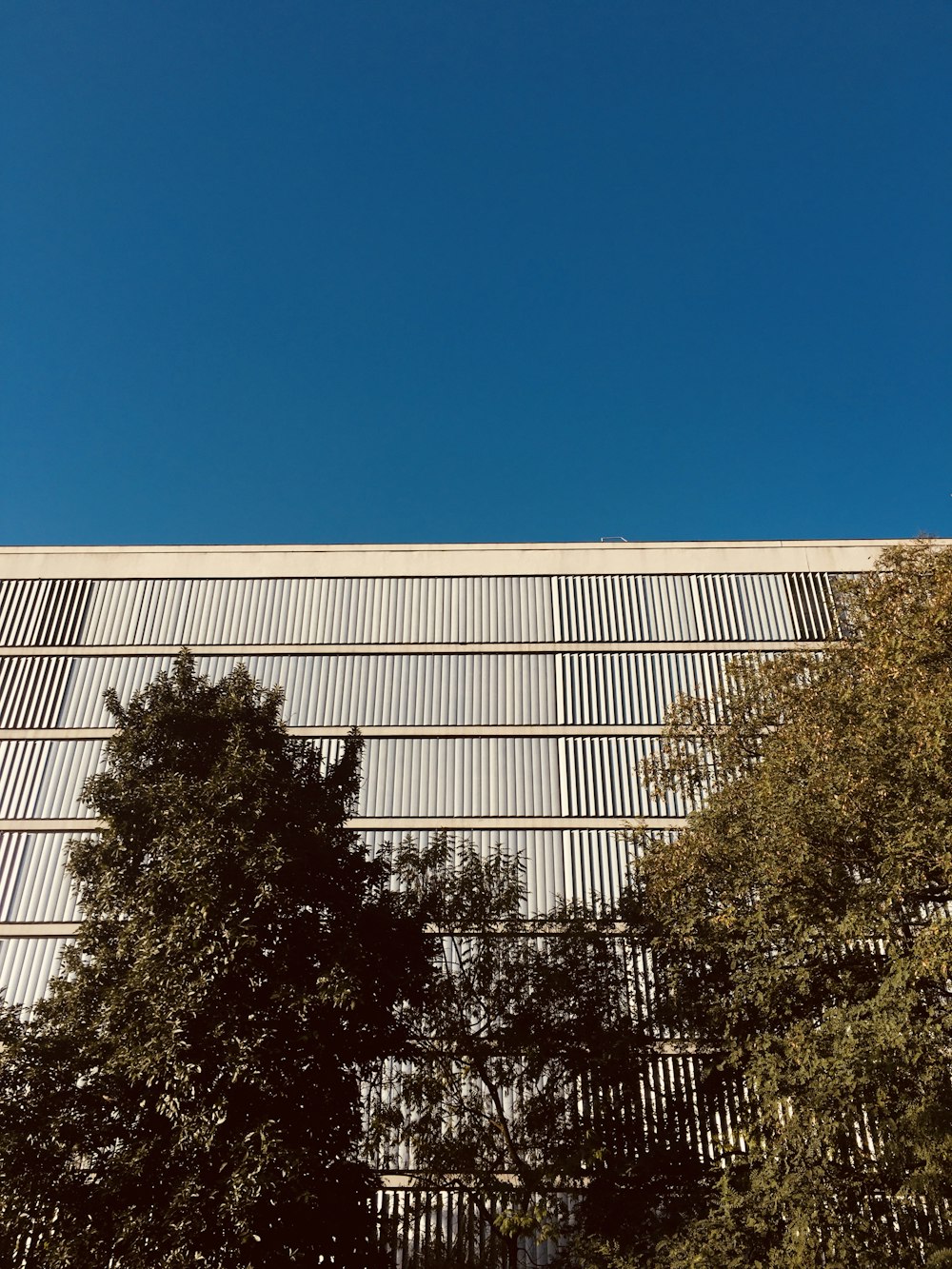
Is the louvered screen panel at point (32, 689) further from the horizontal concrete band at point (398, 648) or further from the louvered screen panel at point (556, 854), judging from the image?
the louvered screen panel at point (556, 854)

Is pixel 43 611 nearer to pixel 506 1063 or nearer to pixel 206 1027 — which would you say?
pixel 206 1027

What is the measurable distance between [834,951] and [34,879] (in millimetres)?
18099

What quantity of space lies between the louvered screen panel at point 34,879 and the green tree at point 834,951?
14207mm

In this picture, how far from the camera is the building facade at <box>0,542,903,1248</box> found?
21016 mm

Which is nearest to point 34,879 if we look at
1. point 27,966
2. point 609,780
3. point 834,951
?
point 27,966

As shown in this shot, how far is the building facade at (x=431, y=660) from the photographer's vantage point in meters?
21.0

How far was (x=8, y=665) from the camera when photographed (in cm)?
2338

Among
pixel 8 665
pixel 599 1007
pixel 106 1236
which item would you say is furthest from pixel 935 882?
pixel 8 665

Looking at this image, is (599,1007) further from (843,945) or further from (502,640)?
(502,640)

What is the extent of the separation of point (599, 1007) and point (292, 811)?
5951 millimetres

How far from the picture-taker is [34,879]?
20.5m

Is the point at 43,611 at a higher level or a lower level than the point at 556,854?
higher

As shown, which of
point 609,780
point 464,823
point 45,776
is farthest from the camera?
point 45,776

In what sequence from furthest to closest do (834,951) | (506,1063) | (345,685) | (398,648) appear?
(398,648) → (345,685) → (506,1063) → (834,951)
